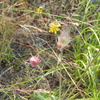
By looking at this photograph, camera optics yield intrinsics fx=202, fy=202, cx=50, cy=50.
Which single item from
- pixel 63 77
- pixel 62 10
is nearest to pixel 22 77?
pixel 63 77

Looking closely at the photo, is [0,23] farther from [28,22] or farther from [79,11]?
[79,11]

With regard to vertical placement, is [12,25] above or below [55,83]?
above

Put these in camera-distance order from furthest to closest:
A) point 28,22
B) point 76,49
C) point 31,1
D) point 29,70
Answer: point 31,1 → point 28,22 → point 76,49 → point 29,70

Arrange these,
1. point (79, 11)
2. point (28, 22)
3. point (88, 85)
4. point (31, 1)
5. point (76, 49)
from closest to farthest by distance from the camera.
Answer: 1. point (88, 85)
2. point (76, 49)
3. point (28, 22)
4. point (79, 11)
5. point (31, 1)

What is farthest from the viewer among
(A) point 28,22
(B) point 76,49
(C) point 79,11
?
(C) point 79,11

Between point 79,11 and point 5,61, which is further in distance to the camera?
point 79,11

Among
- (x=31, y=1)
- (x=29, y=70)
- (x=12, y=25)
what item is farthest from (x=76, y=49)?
(x=31, y=1)

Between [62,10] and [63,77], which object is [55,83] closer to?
[63,77]

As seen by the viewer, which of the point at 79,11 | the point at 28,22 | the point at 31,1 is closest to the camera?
the point at 28,22

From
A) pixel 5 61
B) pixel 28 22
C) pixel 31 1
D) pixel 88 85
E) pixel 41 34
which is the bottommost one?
pixel 88 85
